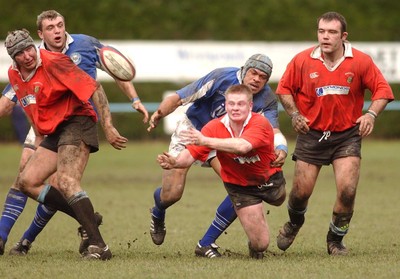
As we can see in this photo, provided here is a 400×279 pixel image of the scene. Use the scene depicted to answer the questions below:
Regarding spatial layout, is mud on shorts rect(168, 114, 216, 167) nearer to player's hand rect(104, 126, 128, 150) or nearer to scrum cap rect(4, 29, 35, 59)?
player's hand rect(104, 126, 128, 150)

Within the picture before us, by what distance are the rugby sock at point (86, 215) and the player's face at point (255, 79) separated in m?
1.65

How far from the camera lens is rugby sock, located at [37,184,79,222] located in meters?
8.30

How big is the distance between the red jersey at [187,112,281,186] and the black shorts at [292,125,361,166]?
0.52m

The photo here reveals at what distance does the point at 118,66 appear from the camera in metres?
8.61

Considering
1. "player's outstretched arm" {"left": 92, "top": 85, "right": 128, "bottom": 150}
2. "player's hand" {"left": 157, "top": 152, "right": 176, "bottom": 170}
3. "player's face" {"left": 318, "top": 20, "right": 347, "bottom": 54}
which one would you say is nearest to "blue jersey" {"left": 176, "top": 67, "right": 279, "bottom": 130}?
"player's face" {"left": 318, "top": 20, "right": 347, "bottom": 54}

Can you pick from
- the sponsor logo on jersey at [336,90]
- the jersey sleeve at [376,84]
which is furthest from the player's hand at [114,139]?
the jersey sleeve at [376,84]

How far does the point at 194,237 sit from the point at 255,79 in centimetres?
222

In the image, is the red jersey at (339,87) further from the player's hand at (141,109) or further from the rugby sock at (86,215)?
the rugby sock at (86,215)

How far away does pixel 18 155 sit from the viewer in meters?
21.1

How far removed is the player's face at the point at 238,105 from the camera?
7738 millimetres

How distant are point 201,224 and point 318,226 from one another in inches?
50.1

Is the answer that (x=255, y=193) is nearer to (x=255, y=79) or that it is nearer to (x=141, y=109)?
(x=255, y=79)

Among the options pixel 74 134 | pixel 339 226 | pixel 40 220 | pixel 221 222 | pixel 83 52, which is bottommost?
pixel 40 220

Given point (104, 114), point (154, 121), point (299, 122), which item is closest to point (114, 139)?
point (104, 114)
